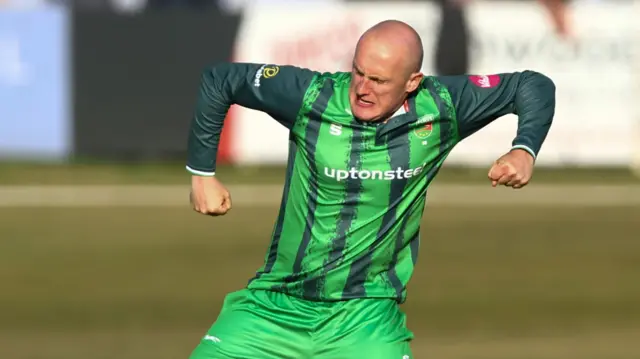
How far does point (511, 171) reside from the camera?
498 centimetres

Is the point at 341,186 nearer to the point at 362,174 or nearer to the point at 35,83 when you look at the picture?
the point at 362,174

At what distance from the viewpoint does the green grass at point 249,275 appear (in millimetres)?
9664

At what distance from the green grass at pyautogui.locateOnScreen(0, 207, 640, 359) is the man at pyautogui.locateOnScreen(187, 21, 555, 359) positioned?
3.81m

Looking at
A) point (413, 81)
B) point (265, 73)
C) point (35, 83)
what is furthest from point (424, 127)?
point (35, 83)

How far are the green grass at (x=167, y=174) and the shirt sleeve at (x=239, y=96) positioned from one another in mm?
13624

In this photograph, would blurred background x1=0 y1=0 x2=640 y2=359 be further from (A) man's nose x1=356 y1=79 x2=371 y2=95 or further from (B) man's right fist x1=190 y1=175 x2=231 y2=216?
(A) man's nose x1=356 y1=79 x2=371 y2=95

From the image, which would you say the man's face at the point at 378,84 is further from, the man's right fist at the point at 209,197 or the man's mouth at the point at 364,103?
the man's right fist at the point at 209,197

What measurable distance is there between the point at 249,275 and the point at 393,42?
7285mm

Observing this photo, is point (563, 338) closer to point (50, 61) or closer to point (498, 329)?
point (498, 329)

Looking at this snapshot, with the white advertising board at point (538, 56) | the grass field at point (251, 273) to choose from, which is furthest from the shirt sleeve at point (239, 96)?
the white advertising board at point (538, 56)

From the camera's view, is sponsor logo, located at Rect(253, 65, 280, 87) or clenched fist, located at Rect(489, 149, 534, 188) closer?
clenched fist, located at Rect(489, 149, 534, 188)

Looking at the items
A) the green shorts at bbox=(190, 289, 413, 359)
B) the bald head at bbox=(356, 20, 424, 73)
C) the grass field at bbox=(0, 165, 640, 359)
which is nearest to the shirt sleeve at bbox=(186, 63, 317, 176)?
the bald head at bbox=(356, 20, 424, 73)

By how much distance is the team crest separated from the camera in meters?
5.44

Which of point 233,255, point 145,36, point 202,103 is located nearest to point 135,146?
point 145,36
